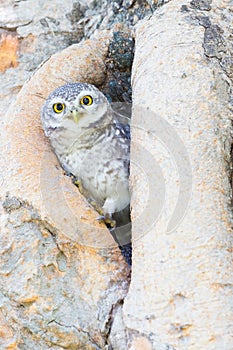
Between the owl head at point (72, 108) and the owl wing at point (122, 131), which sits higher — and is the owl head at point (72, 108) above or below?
above

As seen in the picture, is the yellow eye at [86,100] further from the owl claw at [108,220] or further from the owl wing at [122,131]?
the owl claw at [108,220]

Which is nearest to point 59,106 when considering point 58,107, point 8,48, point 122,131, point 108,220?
point 58,107

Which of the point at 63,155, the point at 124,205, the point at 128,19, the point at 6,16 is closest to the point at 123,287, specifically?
the point at 124,205

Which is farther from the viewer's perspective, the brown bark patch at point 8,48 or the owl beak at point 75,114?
the brown bark patch at point 8,48

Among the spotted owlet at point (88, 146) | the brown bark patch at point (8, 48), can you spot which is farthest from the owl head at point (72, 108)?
the brown bark patch at point (8, 48)

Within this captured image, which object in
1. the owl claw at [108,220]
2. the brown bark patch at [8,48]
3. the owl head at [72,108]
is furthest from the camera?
the brown bark patch at [8,48]

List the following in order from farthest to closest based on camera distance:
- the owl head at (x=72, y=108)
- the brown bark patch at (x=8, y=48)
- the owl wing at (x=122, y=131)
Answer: the brown bark patch at (x=8, y=48)
the owl wing at (x=122, y=131)
the owl head at (x=72, y=108)

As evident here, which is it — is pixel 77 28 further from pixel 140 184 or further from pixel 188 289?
pixel 188 289
